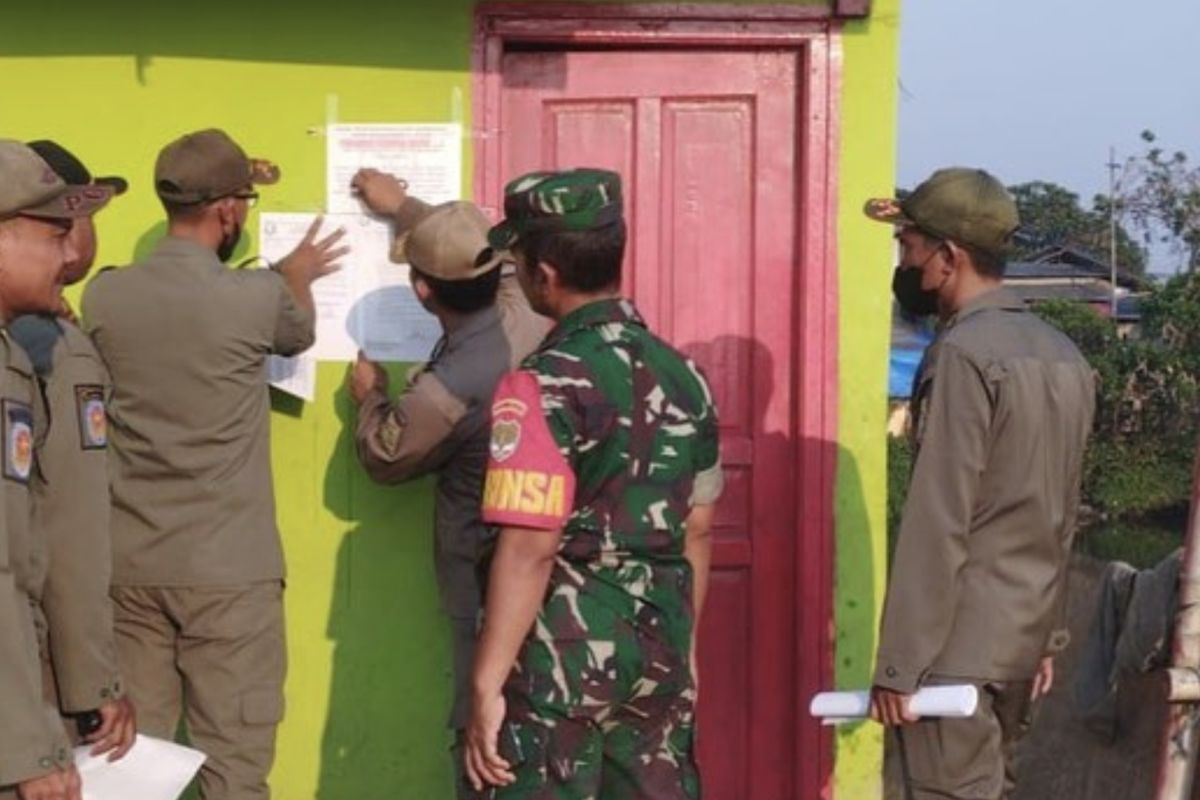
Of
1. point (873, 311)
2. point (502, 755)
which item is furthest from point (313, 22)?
point (502, 755)

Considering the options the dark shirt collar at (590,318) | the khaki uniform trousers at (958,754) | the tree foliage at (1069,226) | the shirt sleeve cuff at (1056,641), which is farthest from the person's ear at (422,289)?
the tree foliage at (1069,226)

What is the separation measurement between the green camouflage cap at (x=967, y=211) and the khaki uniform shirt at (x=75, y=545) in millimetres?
1795

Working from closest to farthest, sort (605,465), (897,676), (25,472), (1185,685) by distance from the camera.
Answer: (25,472)
(605,465)
(1185,685)
(897,676)

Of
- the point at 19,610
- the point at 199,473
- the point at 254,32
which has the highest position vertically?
the point at 254,32

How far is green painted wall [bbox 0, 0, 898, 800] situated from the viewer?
4.96 meters

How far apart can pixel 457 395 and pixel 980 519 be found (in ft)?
4.40

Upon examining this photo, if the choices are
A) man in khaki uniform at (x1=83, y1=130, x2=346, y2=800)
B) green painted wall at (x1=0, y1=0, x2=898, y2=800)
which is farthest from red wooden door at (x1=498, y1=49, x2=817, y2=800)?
man in khaki uniform at (x1=83, y1=130, x2=346, y2=800)

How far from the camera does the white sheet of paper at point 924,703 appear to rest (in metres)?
3.54

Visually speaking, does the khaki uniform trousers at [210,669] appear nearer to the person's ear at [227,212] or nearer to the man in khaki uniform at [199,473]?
the man in khaki uniform at [199,473]

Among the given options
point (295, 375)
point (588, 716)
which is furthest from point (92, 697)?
point (295, 375)

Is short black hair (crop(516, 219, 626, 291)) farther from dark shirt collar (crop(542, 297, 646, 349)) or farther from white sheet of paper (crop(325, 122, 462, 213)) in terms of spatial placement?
white sheet of paper (crop(325, 122, 462, 213))

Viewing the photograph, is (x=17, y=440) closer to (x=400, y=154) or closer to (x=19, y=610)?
(x=19, y=610)

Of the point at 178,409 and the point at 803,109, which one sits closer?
the point at 178,409

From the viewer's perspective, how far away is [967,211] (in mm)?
3854
